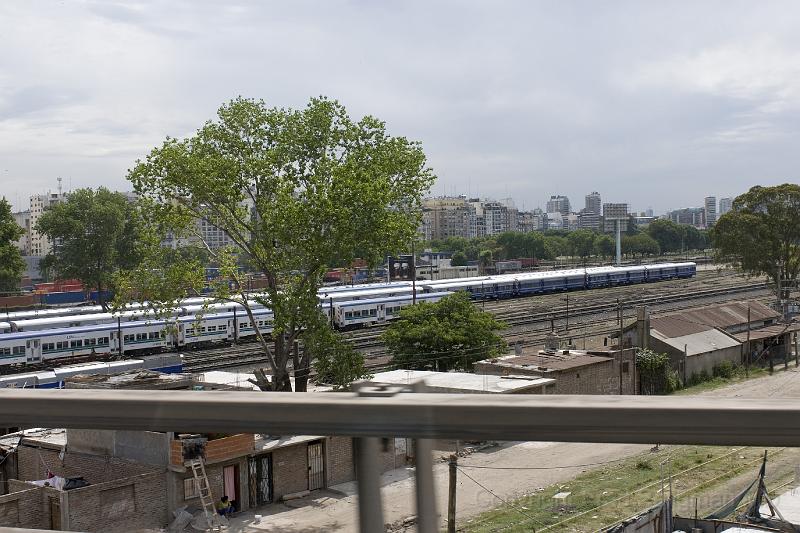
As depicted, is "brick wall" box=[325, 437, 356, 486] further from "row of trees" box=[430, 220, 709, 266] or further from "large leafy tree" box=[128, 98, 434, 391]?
"row of trees" box=[430, 220, 709, 266]

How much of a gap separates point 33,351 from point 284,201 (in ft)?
38.8

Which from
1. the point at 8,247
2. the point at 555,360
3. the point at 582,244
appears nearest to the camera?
the point at 555,360

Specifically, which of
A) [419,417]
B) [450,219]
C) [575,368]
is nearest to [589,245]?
[450,219]

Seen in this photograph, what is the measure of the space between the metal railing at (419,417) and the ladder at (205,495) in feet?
0.46

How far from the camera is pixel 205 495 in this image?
49.1 inches

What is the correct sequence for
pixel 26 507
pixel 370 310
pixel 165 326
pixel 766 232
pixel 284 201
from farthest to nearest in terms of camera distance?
pixel 766 232
pixel 370 310
pixel 165 326
pixel 284 201
pixel 26 507

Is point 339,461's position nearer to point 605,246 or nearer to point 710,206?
point 605,246

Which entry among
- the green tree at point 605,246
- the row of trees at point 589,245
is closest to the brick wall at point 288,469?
the row of trees at point 589,245

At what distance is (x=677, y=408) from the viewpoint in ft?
2.96

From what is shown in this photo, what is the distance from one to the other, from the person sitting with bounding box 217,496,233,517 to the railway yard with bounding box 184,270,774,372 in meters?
15.2

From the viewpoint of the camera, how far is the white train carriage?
26750mm

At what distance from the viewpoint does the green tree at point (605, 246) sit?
2603 inches

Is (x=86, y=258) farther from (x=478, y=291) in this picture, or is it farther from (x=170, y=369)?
(x=170, y=369)

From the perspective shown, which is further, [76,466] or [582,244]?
[582,244]
